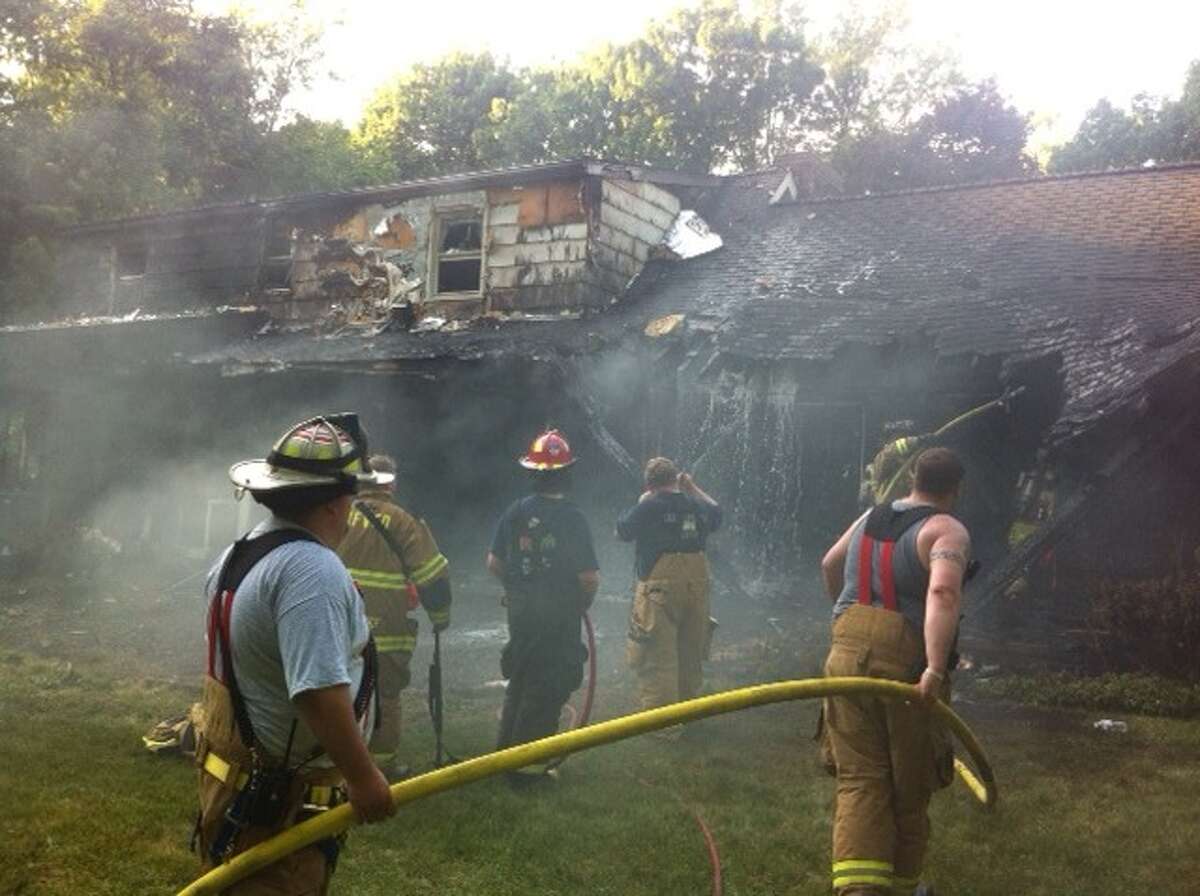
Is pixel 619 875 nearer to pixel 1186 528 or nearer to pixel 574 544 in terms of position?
pixel 574 544

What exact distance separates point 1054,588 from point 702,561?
469 cm

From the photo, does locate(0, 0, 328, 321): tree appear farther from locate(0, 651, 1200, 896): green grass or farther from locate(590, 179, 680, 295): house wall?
locate(0, 651, 1200, 896): green grass

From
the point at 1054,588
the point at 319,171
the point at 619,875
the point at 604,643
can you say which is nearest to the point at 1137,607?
the point at 1054,588

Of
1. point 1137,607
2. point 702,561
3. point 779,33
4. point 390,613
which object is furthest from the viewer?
point 779,33

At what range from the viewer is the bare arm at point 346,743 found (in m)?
2.50

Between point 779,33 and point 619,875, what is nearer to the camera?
point 619,875

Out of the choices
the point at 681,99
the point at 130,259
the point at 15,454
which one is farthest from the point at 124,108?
the point at 681,99

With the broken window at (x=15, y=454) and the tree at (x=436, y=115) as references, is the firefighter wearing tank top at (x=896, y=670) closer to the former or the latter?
the broken window at (x=15, y=454)

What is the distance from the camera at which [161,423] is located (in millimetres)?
17688

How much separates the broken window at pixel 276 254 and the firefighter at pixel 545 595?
12.5 metres

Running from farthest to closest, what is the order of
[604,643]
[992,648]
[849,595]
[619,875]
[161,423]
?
[161,423]
[604,643]
[992,648]
[619,875]
[849,595]

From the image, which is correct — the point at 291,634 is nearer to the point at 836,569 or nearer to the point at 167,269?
the point at 836,569

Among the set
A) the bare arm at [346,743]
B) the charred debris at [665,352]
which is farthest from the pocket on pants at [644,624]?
the bare arm at [346,743]

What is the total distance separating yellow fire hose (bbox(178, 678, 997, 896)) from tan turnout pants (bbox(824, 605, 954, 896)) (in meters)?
0.19
